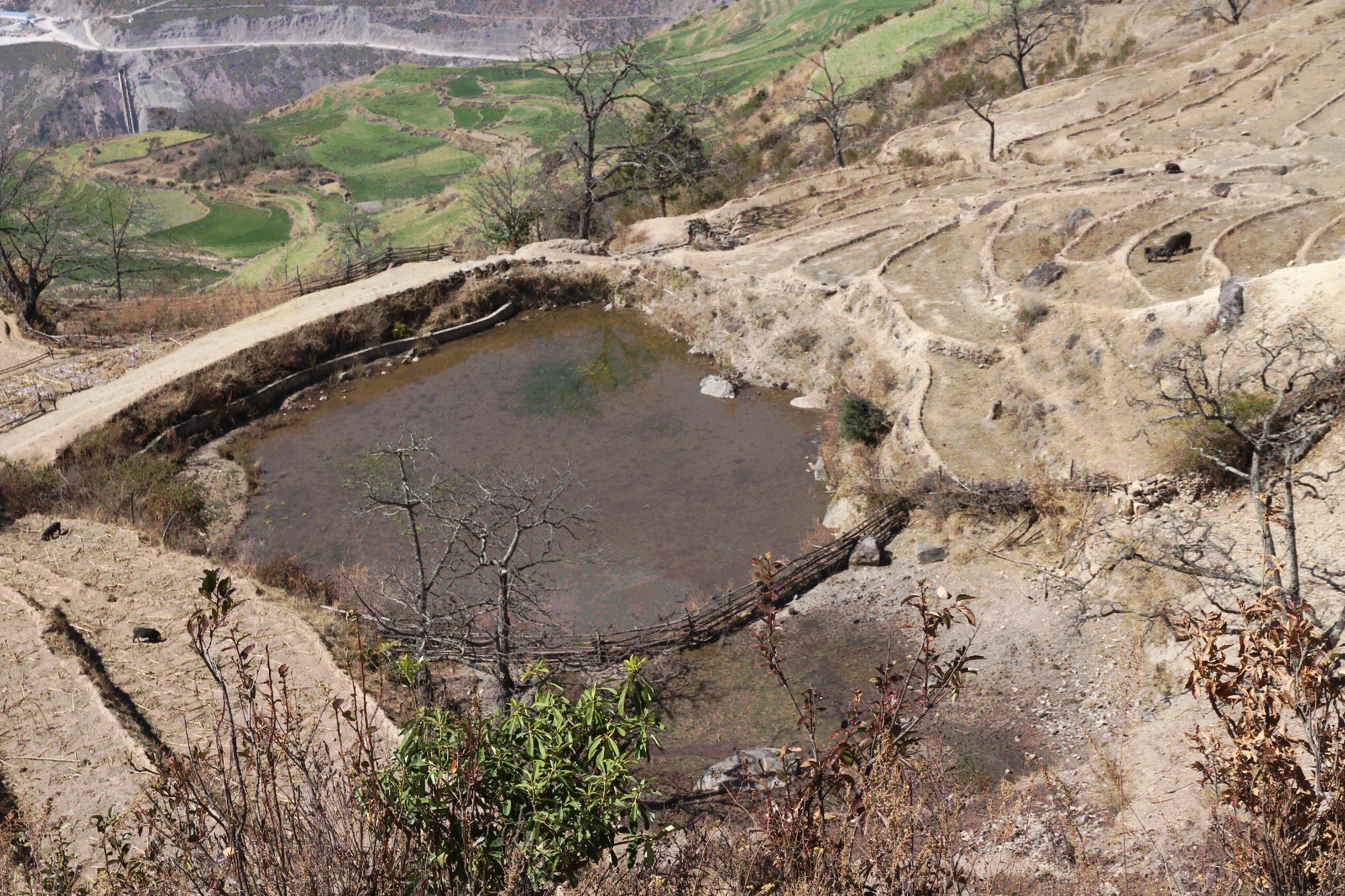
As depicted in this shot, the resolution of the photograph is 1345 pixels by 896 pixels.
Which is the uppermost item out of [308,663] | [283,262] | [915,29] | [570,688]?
[915,29]

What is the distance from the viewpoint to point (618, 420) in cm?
2439

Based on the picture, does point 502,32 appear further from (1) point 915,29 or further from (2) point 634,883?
(2) point 634,883

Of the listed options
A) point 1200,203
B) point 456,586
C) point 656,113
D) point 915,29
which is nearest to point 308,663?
point 456,586

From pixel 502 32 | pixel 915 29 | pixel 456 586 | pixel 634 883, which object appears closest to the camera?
pixel 634 883

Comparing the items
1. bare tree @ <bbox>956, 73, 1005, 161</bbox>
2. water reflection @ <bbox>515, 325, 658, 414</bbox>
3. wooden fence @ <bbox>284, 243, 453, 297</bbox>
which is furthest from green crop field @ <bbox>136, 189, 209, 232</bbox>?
bare tree @ <bbox>956, 73, 1005, 161</bbox>

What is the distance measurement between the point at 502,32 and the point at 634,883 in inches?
6531

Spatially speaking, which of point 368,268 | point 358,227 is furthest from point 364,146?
point 368,268

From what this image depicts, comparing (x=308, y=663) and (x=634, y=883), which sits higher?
(x=634, y=883)

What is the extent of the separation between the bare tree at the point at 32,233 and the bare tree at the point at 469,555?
15.7 meters

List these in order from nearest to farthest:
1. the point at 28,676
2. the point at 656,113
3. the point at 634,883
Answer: the point at 634,883
the point at 28,676
the point at 656,113

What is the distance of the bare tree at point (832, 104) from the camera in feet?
138

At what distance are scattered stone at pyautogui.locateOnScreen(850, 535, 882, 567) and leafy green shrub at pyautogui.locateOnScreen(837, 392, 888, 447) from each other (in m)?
3.71

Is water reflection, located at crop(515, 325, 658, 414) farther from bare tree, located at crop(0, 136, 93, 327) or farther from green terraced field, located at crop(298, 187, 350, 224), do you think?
green terraced field, located at crop(298, 187, 350, 224)

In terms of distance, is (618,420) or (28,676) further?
(618,420)
